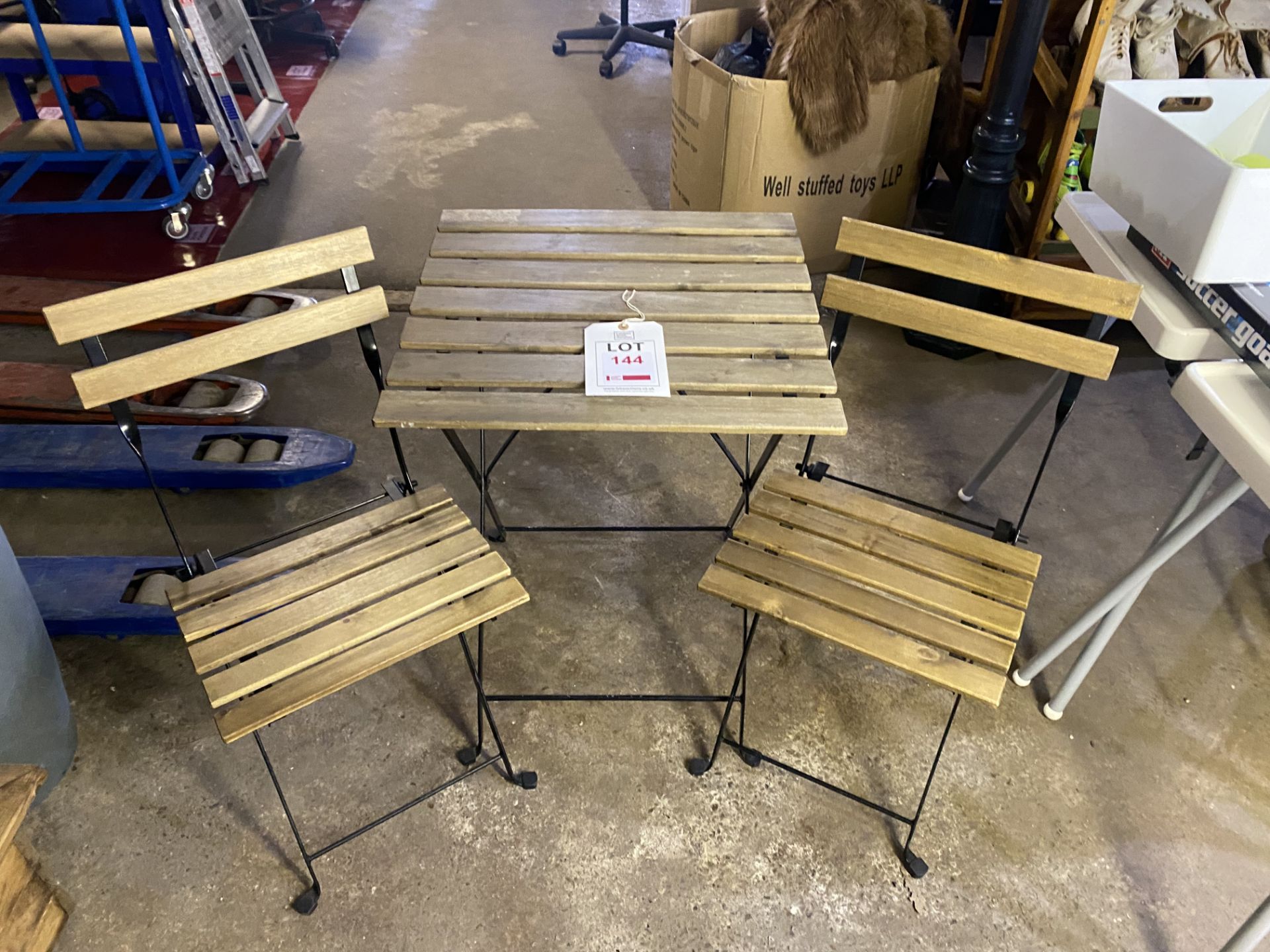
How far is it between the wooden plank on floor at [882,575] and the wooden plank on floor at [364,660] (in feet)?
1.66

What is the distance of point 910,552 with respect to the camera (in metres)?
1.76

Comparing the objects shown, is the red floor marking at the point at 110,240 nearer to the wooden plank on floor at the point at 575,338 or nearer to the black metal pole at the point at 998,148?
the wooden plank on floor at the point at 575,338

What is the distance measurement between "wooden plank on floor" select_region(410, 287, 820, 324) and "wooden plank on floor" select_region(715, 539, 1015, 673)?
481 mm

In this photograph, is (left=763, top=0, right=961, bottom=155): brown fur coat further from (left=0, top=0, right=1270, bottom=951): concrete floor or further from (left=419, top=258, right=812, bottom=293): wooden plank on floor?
(left=419, top=258, right=812, bottom=293): wooden plank on floor

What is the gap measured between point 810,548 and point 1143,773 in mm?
1024

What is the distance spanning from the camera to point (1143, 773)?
80.4 inches

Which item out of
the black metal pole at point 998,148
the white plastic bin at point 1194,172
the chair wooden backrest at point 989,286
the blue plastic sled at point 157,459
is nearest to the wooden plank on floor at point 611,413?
the chair wooden backrest at point 989,286

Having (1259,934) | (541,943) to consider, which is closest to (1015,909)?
(1259,934)

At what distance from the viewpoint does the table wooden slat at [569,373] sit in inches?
65.8

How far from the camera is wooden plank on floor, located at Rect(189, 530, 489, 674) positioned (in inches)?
61.2

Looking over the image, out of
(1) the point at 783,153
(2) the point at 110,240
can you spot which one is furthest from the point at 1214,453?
(2) the point at 110,240

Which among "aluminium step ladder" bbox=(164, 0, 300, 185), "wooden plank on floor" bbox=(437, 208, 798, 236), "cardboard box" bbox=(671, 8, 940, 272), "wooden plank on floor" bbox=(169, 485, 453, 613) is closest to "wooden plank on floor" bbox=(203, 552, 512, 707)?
"wooden plank on floor" bbox=(169, 485, 453, 613)

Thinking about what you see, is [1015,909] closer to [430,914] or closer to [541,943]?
[541,943]

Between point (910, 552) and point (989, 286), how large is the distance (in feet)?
1.83
